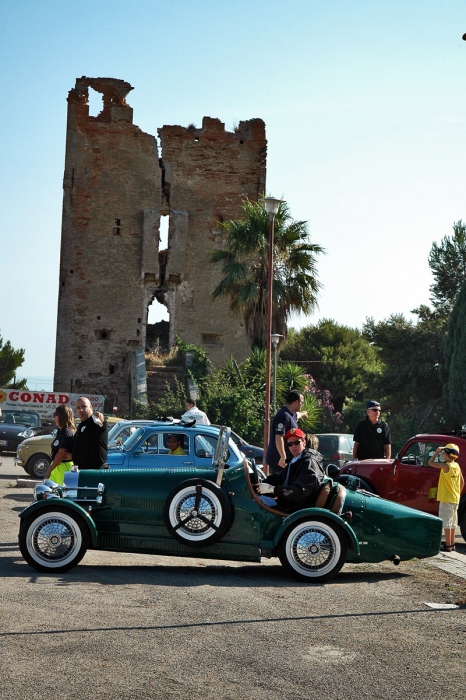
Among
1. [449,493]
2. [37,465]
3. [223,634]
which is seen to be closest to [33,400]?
[37,465]

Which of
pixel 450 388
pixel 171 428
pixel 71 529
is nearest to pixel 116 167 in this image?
pixel 450 388

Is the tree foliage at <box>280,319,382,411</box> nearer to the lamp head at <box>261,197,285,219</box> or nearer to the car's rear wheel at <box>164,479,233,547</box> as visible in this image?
the lamp head at <box>261,197,285,219</box>

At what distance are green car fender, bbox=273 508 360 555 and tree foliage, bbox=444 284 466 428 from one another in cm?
2431

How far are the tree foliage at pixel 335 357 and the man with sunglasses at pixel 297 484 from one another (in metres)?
45.5

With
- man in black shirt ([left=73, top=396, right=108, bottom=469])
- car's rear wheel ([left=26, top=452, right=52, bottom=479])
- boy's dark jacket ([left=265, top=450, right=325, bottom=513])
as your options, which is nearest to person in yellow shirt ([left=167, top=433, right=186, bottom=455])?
man in black shirt ([left=73, top=396, right=108, bottom=469])

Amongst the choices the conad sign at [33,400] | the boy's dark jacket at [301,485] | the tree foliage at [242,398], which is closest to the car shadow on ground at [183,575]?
the boy's dark jacket at [301,485]

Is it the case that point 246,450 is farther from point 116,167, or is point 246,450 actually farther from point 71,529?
point 116,167

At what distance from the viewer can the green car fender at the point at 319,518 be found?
9.02m

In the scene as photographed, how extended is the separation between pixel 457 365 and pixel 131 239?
796 inches

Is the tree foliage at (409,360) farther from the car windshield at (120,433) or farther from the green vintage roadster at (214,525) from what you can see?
the green vintage roadster at (214,525)

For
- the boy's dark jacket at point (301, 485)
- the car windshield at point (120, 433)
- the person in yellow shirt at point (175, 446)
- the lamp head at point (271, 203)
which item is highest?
the lamp head at point (271, 203)

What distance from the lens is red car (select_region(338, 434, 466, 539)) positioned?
45.1ft

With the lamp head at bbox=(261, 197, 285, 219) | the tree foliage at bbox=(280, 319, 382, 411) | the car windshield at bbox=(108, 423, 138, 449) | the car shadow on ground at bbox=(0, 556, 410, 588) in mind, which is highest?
the tree foliage at bbox=(280, 319, 382, 411)

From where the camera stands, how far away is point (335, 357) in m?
60.1
